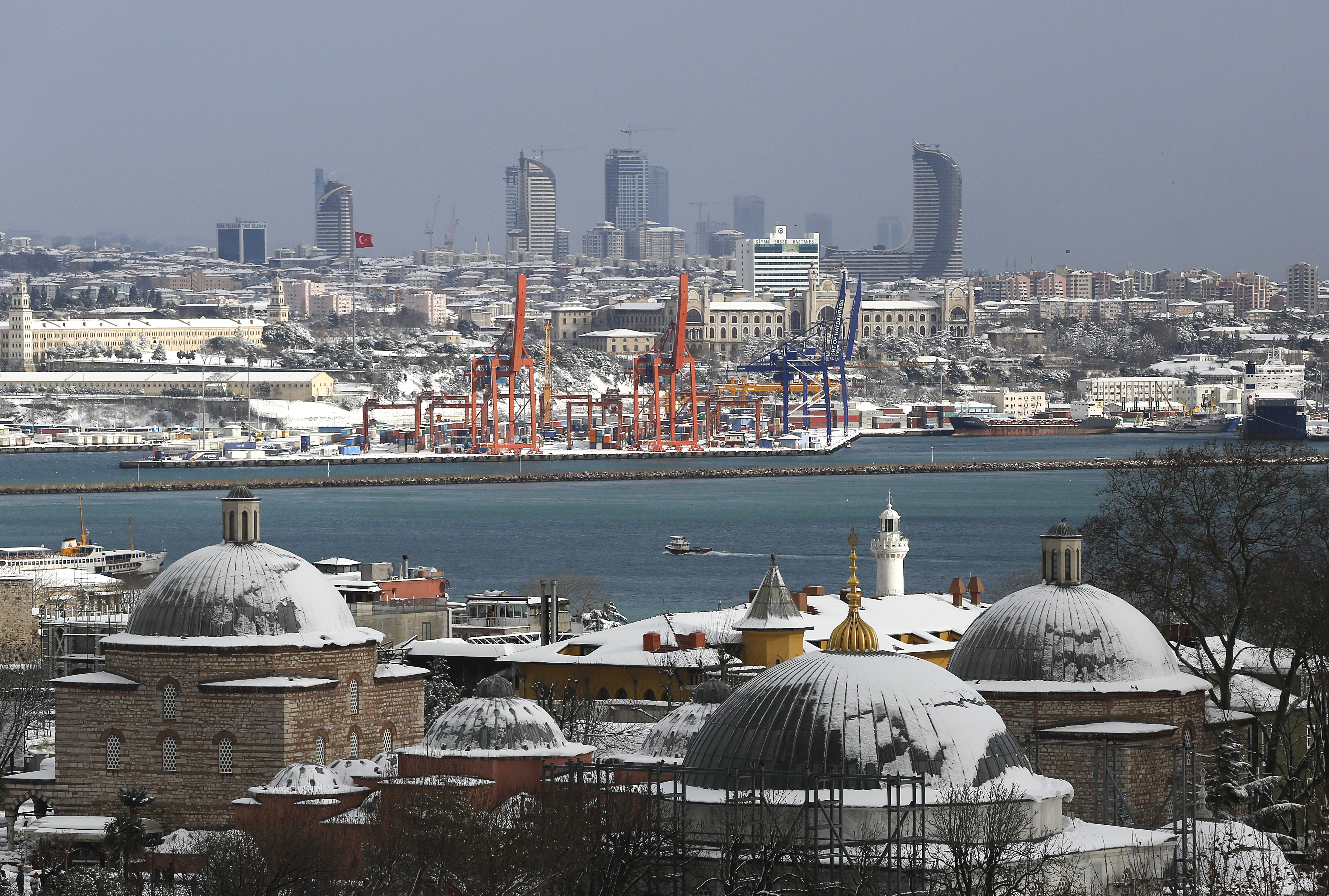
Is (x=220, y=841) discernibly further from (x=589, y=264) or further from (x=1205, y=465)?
(x=589, y=264)

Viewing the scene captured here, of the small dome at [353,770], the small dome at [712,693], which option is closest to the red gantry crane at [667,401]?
the small dome at [353,770]

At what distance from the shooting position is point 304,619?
43.3 ft

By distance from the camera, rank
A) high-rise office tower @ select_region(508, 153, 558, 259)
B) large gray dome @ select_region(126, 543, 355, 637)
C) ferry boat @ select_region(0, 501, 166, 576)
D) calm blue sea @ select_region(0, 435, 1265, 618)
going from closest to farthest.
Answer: large gray dome @ select_region(126, 543, 355, 637), ferry boat @ select_region(0, 501, 166, 576), calm blue sea @ select_region(0, 435, 1265, 618), high-rise office tower @ select_region(508, 153, 558, 259)

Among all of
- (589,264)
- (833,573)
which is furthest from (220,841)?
(589,264)

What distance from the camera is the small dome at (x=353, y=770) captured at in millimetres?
12117

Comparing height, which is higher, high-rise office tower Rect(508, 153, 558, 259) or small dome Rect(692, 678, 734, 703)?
high-rise office tower Rect(508, 153, 558, 259)

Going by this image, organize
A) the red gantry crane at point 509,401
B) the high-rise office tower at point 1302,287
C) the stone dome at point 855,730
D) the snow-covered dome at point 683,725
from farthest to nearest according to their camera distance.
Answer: the high-rise office tower at point 1302,287 → the red gantry crane at point 509,401 → the snow-covered dome at point 683,725 → the stone dome at point 855,730

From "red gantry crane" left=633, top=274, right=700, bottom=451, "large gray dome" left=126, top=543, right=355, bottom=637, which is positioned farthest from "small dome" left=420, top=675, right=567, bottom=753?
"red gantry crane" left=633, top=274, right=700, bottom=451

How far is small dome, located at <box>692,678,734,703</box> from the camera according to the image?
1206cm

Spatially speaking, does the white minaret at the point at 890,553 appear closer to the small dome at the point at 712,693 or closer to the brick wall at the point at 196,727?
the brick wall at the point at 196,727

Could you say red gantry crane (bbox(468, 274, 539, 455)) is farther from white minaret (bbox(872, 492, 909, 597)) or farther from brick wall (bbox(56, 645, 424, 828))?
brick wall (bbox(56, 645, 424, 828))

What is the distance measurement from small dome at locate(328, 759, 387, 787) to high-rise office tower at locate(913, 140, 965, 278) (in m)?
171

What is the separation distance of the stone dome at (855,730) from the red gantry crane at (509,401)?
5693 cm

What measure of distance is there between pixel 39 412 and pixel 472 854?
78.4 meters
